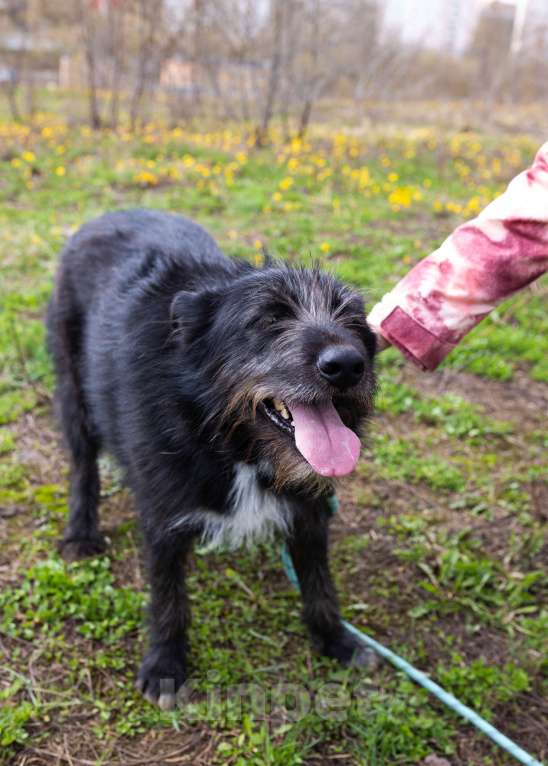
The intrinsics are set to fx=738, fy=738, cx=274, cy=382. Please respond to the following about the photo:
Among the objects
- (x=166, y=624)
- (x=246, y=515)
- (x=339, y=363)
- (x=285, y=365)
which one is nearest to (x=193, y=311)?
(x=285, y=365)

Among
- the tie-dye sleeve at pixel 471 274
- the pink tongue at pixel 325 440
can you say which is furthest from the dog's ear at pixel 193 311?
the tie-dye sleeve at pixel 471 274

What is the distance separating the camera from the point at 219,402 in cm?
229

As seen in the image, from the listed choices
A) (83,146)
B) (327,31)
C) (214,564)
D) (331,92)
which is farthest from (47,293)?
(331,92)

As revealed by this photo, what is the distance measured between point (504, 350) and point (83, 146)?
7222 mm

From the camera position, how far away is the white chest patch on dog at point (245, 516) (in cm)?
245

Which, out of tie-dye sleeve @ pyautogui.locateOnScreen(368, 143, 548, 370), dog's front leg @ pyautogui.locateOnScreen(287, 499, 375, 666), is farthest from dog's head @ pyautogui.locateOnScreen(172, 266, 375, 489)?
dog's front leg @ pyautogui.locateOnScreen(287, 499, 375, 666)

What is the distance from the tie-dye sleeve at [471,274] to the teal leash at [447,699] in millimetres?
698

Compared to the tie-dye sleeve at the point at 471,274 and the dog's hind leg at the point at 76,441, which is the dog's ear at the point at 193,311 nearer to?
the tie-dye sleeve at the point at 471,274

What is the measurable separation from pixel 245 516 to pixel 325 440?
527 millimetres

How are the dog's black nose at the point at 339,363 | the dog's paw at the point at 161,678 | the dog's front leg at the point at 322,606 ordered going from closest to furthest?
the dog's black nose at the point at 339,363 < the dog's paw at the point at 161,678 < the dog's front leg at the point at 322,606

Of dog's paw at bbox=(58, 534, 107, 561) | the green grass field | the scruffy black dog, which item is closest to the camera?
the scruffy black dog

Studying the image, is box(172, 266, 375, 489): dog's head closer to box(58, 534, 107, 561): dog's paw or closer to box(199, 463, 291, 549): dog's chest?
box(199, 463, 291, 549): dog's chest

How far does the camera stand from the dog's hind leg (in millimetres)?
3336

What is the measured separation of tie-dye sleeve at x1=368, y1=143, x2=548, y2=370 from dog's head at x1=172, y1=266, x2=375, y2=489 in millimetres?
215
